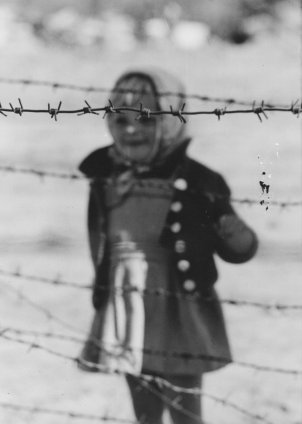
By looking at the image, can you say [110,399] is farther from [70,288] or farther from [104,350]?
[70,288]

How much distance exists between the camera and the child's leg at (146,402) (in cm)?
180

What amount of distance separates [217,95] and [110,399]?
0.76 metres

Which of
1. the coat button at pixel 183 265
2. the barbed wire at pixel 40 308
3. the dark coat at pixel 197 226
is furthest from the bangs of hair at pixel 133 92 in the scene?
the barbed wire at pixel 40 308

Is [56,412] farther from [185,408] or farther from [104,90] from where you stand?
[104,90]

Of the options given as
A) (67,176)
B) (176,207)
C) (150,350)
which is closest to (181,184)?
(176,207)

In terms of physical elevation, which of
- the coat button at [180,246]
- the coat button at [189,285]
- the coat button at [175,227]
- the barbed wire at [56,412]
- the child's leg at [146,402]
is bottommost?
the barbed wire at [56,412]

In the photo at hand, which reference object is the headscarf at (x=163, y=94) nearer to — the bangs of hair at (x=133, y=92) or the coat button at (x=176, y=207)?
the bangs of hair at (x=133, y=92)

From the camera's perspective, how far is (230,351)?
71.7 inches

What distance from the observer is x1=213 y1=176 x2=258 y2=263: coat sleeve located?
5.97ft

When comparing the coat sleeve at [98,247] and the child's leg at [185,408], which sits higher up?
the coat sleeve at [98,247]

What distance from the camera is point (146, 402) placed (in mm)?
1801

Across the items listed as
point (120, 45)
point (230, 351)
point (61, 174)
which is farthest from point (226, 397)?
point (120, 45)

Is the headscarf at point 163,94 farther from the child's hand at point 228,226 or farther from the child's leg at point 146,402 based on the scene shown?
the child's leg at point 146,402

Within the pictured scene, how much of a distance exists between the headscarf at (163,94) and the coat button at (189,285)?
286 mm
